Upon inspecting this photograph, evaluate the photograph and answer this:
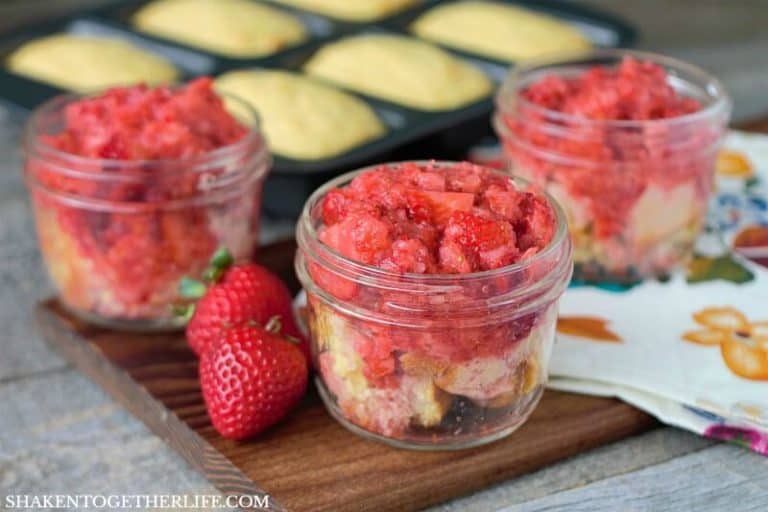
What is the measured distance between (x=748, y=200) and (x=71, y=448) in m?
1.79

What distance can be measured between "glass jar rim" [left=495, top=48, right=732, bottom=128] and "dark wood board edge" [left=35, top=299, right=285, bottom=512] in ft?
3.48

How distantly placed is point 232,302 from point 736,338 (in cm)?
100

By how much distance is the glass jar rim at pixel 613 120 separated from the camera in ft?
7.87

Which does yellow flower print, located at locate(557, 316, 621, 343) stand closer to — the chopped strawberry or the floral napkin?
the floral napkin

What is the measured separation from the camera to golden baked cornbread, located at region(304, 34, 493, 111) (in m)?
3.28

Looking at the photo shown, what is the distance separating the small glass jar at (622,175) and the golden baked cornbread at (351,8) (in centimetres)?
139

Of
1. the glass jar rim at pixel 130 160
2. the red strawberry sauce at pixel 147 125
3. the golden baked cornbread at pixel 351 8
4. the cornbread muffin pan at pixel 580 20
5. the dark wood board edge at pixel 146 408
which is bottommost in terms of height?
the dark wood board edge at pixel 146 408

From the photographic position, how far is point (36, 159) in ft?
7.59

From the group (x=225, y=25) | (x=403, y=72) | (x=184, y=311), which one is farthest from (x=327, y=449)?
(x=225, y=25)

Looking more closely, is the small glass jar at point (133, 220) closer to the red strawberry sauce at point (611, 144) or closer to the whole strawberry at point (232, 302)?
the whole strawberry at point (232, 302)

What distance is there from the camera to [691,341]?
7.23 ft

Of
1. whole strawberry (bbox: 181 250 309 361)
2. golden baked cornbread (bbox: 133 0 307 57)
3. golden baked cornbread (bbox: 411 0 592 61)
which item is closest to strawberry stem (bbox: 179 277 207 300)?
whole strawberry (bbox: 181 250 309 361)

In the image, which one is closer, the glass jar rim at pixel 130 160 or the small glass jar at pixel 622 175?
the glass jar rim at pixel 130 160

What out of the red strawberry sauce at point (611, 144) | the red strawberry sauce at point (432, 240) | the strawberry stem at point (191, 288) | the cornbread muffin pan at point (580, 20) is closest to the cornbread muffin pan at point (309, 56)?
the cornbread muffin pan at point (580, 20)
